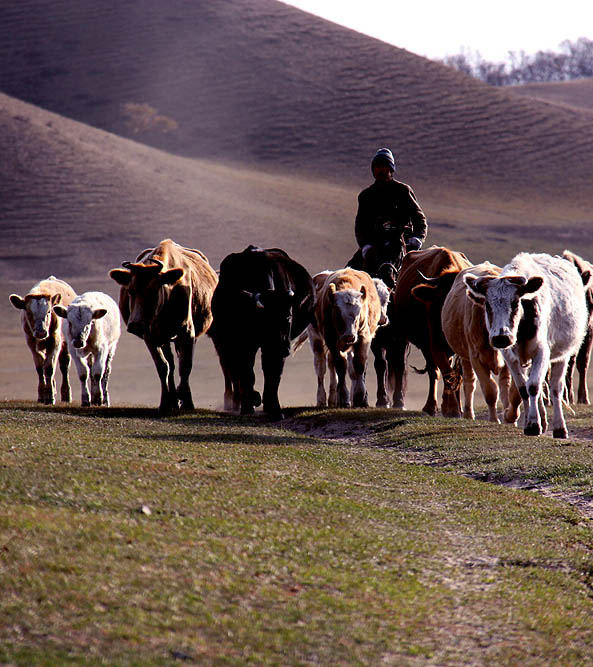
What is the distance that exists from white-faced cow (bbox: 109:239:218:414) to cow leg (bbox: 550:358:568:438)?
15.2ft

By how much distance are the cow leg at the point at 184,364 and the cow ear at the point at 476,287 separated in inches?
167

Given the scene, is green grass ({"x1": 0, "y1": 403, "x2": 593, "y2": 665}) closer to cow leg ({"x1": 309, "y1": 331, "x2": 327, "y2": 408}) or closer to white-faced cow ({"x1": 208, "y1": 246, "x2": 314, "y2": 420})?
white-faced cow ({"x1": 208, "y1": 246, "x2": 314, "y2": 420})

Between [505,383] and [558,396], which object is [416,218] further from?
[558,396]

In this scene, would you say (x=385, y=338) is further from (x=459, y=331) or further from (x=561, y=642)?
(x=561, y=642)

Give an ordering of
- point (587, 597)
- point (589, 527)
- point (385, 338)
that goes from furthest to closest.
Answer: point (385, 338) → point (589, 527) → point (587, 597)

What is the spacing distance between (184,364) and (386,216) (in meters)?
4.21

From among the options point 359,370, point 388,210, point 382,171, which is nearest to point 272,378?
point 359,370

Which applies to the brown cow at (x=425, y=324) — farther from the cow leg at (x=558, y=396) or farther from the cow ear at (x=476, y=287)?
the cow ear at (x=476, y=287)

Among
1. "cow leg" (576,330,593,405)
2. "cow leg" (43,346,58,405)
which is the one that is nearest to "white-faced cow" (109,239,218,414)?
"cow leg" (43,346,58,405)

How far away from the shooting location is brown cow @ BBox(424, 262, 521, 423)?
42.0 ft

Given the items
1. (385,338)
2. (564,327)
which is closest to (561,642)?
(564,327)

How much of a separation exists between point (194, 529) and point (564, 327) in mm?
7767

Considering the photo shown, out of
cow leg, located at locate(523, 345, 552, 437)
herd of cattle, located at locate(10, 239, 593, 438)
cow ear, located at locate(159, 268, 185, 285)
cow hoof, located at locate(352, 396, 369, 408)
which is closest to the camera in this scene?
cow leg, located at locate(523, 345, 552, 437)

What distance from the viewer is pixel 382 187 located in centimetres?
1708
